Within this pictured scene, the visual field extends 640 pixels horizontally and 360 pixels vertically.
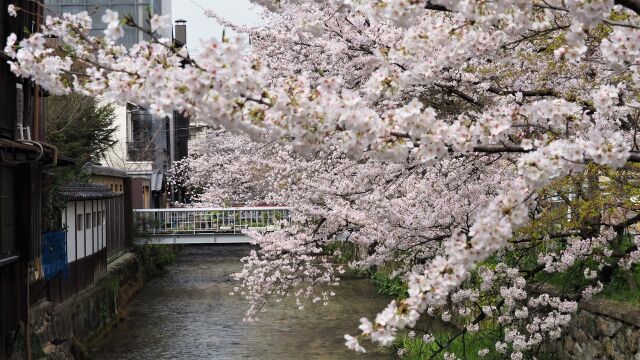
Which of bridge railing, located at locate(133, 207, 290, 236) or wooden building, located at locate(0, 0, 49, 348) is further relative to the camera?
bridge railing, located at locate(133, 207, 290, 236)

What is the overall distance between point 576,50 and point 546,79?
4.49 metres

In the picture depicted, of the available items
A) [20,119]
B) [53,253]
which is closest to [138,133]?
[53,253]

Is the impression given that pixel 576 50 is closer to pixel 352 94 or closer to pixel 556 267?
pixel 352 94

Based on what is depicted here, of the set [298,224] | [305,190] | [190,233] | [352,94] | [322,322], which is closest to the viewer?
[352,94]

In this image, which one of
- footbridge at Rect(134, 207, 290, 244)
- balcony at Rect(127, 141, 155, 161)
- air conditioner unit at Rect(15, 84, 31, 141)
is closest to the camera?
air conditioner unit at Rect(15, 84, 31, 141)

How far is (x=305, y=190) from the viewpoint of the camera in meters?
13.6

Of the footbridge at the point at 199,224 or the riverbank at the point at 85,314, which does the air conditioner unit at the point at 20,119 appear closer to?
the riverbank at the point at 85,314

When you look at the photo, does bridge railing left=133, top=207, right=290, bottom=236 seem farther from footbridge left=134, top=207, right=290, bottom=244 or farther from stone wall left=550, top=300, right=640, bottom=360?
stone wall left=550, top=300, right=640, bottom=360

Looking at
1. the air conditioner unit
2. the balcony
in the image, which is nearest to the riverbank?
the air conditioner unit

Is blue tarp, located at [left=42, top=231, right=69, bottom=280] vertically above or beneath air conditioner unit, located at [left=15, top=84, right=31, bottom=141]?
beneath

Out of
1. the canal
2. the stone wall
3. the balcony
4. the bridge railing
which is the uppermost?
the balcony

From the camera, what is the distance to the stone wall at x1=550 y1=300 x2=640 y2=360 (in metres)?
8.30

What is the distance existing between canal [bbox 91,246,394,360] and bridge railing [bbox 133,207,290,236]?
187 cm

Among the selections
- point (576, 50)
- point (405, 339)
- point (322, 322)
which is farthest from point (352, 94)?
point (322, 322)
